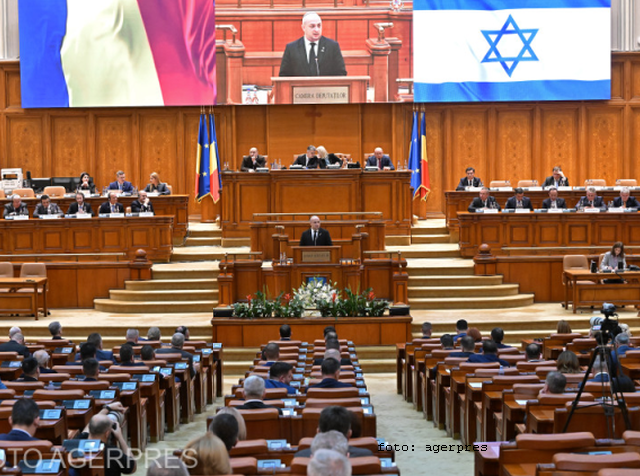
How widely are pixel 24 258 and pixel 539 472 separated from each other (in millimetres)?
13193

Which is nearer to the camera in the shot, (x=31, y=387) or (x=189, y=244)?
(x=31, y=387)

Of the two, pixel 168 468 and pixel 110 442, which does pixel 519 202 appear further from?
pixel 168 468

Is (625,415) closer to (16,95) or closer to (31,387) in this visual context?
(31,387)

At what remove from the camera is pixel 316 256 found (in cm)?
1414

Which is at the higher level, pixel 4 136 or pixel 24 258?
pixel 4 136

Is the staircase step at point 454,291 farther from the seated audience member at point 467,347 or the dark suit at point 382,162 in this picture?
the seated audience member at point 467,347

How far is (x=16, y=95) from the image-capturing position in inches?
845

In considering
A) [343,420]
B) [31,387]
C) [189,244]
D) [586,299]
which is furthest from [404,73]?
[343,420]

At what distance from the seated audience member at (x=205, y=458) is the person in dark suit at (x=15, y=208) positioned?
13406 mm

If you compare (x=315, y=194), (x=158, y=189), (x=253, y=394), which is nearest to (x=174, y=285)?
(x=315, y=194)

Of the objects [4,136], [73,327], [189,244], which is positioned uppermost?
[4,136]

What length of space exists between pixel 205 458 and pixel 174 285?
36.8ft

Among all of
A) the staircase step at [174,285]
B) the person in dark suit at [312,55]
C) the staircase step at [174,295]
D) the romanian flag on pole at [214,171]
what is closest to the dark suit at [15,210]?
the staircase step at [174,285]

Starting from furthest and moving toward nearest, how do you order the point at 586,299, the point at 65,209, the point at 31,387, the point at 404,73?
the point at 404,73, the point at 65,209, the point at 586,299, the point at 31,387
